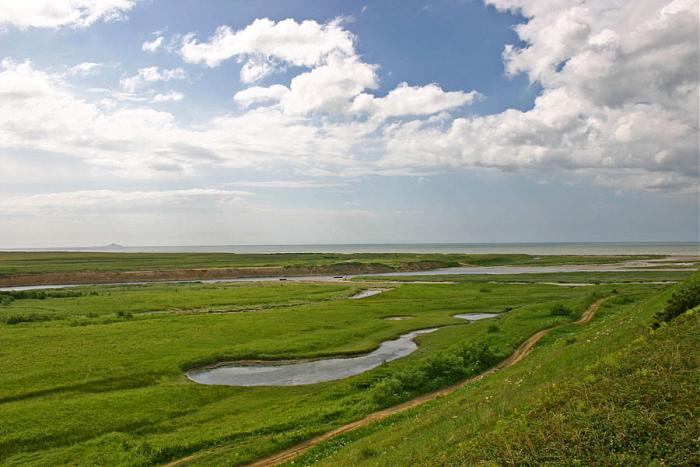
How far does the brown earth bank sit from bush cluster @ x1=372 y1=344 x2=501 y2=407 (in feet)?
384

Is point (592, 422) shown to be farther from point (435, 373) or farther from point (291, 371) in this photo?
point (291, 371)

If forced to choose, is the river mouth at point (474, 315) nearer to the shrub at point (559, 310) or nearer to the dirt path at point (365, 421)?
the shrub at point (559, 310)

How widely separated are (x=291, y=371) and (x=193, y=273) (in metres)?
117

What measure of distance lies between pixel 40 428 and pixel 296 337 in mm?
24547

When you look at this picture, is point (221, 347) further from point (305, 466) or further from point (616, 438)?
point (616, 438)

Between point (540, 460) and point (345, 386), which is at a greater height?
point (540, 460)

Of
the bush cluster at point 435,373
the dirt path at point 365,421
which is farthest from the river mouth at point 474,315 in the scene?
the bush cluster at point 435,373

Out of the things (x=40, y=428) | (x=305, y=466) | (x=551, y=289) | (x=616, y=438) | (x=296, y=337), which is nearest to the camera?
(x=616, y=438)

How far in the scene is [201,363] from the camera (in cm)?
3747

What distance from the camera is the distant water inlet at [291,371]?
109ft

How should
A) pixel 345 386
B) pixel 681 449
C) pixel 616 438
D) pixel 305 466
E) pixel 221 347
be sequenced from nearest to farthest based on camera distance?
pixel 681 449 < pixel 616 438 < pixel 305 466 < pixel 345 386 < pixel 221 347

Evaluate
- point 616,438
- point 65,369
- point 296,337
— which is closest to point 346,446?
point 616,438

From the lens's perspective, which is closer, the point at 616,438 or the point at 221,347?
the point at 616,438

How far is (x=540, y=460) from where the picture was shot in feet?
34.3
